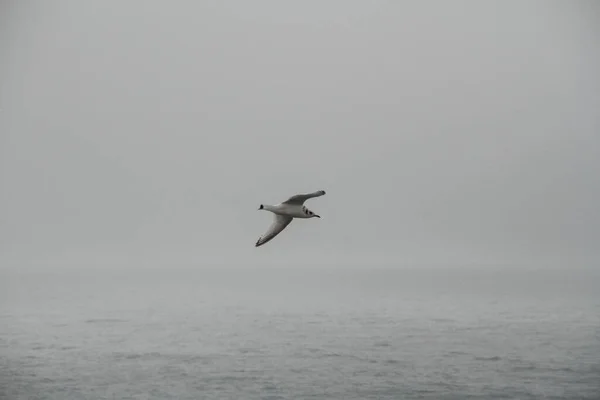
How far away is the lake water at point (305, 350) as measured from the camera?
16.2 m

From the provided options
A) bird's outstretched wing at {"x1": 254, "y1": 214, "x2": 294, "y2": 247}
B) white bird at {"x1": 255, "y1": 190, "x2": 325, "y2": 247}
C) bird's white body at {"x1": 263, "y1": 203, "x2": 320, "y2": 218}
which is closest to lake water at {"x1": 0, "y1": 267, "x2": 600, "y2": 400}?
bird's outstretched wing at {"x1": 254, "y1": 214, "x2": 294, "y2": 247}

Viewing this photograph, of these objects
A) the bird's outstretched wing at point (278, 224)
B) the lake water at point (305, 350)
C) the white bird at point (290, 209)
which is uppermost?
the white bird at point (290, 209)

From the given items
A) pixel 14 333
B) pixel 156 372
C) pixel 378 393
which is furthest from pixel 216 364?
pixel 14 333

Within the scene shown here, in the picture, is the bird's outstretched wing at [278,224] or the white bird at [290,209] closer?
the white bird at [290,209]

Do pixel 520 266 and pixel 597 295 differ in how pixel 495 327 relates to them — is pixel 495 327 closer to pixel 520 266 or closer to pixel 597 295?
pixel 597 295

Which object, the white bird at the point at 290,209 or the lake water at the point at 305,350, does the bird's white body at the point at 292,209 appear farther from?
the lake water at the point at 305,350

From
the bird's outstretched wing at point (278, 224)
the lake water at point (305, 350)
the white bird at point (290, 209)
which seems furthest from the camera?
the lake water at point (305, 350)

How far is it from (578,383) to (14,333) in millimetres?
17865

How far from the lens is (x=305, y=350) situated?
21078mm

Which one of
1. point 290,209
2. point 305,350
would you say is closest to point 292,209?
point 290,209

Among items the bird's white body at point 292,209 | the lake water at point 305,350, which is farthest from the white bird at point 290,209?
the lake water at point 305,350

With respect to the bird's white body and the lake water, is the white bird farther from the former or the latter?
the lake water

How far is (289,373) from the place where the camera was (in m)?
17.8

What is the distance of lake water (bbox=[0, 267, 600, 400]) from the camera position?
1625 centimetres
